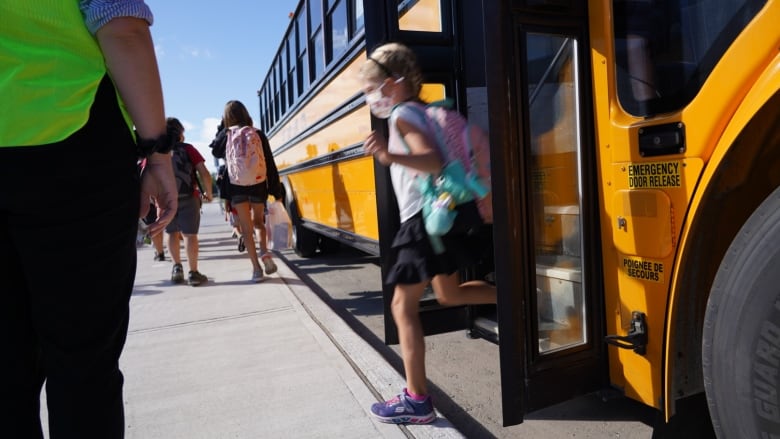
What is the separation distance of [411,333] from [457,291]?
0.78ft

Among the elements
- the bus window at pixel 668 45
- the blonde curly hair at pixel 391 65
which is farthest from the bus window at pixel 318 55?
the bus window at pixel 668 45

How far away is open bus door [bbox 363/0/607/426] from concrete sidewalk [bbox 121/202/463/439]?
1.73 feet

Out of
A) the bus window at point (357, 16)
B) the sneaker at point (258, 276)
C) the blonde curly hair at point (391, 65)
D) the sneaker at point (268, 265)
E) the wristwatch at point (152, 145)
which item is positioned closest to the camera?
the wristwatch at point (152, 145)

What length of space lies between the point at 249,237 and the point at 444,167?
11.2ft

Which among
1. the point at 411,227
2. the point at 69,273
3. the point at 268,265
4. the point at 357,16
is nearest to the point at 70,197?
the point at 69,273

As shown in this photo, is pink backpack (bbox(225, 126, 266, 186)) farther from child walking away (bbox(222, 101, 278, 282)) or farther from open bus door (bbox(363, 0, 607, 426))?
open bus door (bbox(363, 0, 607, 426))

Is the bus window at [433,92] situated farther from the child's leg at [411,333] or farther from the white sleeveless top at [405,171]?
the child's leg at [411,333]

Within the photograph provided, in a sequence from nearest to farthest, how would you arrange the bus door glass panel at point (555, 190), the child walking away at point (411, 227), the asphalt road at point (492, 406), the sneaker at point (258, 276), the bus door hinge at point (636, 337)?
1. the bus door hinge at point (636, 337)
2. the asphalt road at point (492, 406)
3. the bus door glass panel at point (555, 190)
4. the child walking away at point (411, 227)
5. the sneaker at point (258, 276)

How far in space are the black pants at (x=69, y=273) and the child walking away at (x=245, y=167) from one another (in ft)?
12.3

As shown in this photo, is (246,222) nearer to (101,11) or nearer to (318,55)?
(318,55)

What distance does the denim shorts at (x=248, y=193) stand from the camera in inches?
197

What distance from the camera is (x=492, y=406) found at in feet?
7.60

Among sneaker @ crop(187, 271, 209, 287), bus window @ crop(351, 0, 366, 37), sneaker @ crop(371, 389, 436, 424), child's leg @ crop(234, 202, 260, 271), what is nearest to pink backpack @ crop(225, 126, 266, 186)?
child's leg @ crop(234, 202, 260, 271)

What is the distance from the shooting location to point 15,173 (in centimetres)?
109
